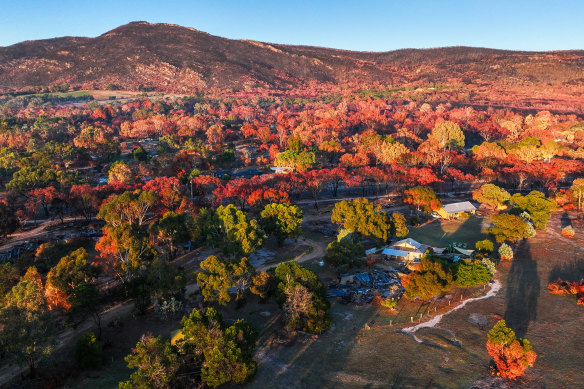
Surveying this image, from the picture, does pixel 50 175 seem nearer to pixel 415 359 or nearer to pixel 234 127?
pixel 415 359

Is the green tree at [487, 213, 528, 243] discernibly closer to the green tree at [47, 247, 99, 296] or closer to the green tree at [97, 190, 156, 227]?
the green tree at [97, 190, 156, 227]

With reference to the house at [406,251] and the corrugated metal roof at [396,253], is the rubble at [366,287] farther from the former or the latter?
the house at [406,251]

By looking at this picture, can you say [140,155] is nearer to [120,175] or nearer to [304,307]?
[120,175]

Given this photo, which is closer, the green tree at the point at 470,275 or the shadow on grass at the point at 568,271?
the green tree at the point at 470,275

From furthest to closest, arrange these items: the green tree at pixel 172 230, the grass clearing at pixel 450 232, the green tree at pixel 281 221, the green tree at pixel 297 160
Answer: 1. the green tree at pixel 297 160
2. the grass clearing at pixel 450 232
3. the green tree at pixel 281 221
4. the green tree at pixel 172 230

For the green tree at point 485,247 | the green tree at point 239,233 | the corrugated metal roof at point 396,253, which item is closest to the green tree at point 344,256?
the corrugated metal roof at point 396,253

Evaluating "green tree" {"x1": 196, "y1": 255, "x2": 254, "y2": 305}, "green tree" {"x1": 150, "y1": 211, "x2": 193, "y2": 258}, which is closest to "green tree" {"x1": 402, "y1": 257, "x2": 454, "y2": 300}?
"green tree" {"x1": 196, "y1": 255, "x2": 254, "y2": 305}


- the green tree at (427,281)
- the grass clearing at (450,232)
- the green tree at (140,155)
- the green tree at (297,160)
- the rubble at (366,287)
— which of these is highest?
the green tree at (140,155)
